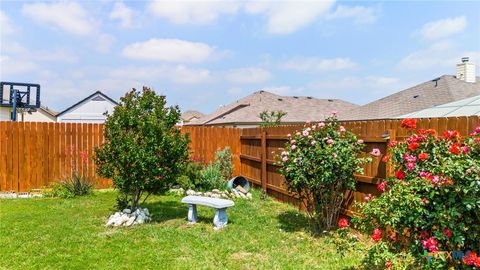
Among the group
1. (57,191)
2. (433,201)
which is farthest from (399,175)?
(57,191)

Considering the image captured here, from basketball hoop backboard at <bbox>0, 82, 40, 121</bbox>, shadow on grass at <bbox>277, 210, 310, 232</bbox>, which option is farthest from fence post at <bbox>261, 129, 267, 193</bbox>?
basketball hoop backboard at <bbox>0, 82, 40, 121</bbox>

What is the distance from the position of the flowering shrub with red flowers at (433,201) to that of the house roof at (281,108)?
1760 cm

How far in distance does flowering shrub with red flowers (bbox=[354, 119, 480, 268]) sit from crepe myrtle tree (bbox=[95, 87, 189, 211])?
379cm

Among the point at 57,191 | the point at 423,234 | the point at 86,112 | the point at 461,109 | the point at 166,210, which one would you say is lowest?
the point at 166,210

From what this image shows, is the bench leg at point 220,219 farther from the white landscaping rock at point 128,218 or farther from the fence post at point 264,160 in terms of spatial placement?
the fence post at point 264,160

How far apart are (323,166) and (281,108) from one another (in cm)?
1839

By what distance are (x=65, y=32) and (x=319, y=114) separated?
16879 millimetres

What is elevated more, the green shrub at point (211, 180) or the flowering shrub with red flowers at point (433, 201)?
the flowering shrub with red flowers at point (433, 201)

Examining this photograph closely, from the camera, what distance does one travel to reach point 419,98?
15.1 meters

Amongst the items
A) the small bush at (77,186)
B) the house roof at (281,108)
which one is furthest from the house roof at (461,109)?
the house roof at (281,108)

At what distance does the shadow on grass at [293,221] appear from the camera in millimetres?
Result: 5711

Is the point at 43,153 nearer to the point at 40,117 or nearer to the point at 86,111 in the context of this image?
the point at 86,111

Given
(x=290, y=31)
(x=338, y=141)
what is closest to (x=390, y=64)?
(x=290, y=31)

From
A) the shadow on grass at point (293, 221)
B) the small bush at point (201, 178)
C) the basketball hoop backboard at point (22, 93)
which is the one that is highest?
the basketball hoop backboard at point (22, 93)
